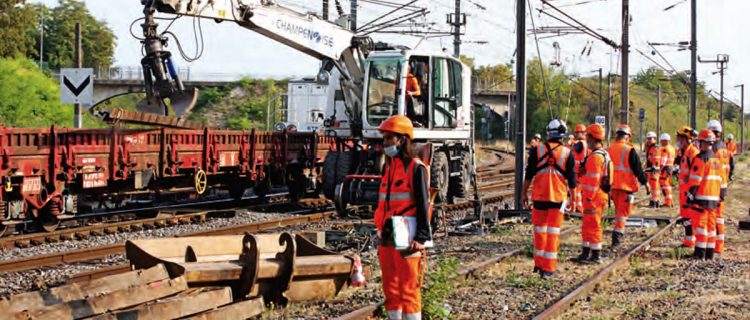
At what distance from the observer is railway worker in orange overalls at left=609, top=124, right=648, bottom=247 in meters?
12.9

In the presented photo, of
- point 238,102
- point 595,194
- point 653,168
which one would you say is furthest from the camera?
point 238,102

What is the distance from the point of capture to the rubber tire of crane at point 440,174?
17.0m

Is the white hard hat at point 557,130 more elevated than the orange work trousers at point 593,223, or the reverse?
the white hard hat at point 557,130

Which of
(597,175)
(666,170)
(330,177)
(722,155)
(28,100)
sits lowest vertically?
(330,177)

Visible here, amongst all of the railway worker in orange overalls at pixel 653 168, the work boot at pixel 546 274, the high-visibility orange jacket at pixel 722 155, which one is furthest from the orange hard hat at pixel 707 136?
the railway worker in orange overalls at pixel 653 168

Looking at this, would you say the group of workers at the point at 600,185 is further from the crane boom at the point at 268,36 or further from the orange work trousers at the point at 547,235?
the crane boom at the point at 268,36

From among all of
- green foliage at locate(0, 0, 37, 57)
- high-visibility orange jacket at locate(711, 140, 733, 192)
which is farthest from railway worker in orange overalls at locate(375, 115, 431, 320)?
green foliage at locate(0, 0, 37, 57)

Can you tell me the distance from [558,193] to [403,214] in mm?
3811

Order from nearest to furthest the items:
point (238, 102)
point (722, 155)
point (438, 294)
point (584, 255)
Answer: point (438, 294) < point (584, 255) < point (722, 155) < point (238, 102)

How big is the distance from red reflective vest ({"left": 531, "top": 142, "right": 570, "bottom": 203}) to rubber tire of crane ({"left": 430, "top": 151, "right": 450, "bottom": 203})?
6.45 metres

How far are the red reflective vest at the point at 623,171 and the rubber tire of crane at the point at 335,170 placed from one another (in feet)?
18.1

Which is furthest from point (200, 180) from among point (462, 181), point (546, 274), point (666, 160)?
point (666, 160)

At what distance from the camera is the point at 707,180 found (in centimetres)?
1247

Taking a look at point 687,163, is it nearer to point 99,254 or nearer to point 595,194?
point 595,194
